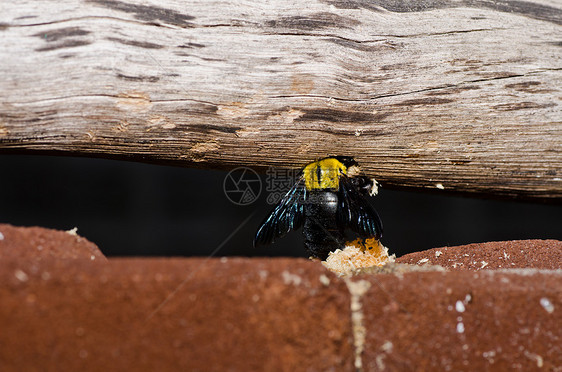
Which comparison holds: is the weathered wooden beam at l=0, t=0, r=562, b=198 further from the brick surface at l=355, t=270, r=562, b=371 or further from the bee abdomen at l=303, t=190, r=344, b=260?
the brick surface at l=355, t=270, r=562, b=371

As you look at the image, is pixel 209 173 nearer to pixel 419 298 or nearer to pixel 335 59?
pixel 335 59

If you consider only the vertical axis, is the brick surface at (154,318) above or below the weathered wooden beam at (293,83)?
below

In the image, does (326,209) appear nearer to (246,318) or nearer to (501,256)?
(501,256)

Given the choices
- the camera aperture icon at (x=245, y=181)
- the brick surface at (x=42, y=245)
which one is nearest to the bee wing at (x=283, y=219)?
the camera aperture icon at (x=245, y=181)

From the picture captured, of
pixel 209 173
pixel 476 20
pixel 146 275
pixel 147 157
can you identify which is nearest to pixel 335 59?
pixel 476 20

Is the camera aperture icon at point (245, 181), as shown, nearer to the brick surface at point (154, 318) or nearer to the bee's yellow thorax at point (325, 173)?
the bee's yellow thorax at point (325, 173)

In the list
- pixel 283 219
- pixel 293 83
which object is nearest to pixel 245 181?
pixel 283 219
